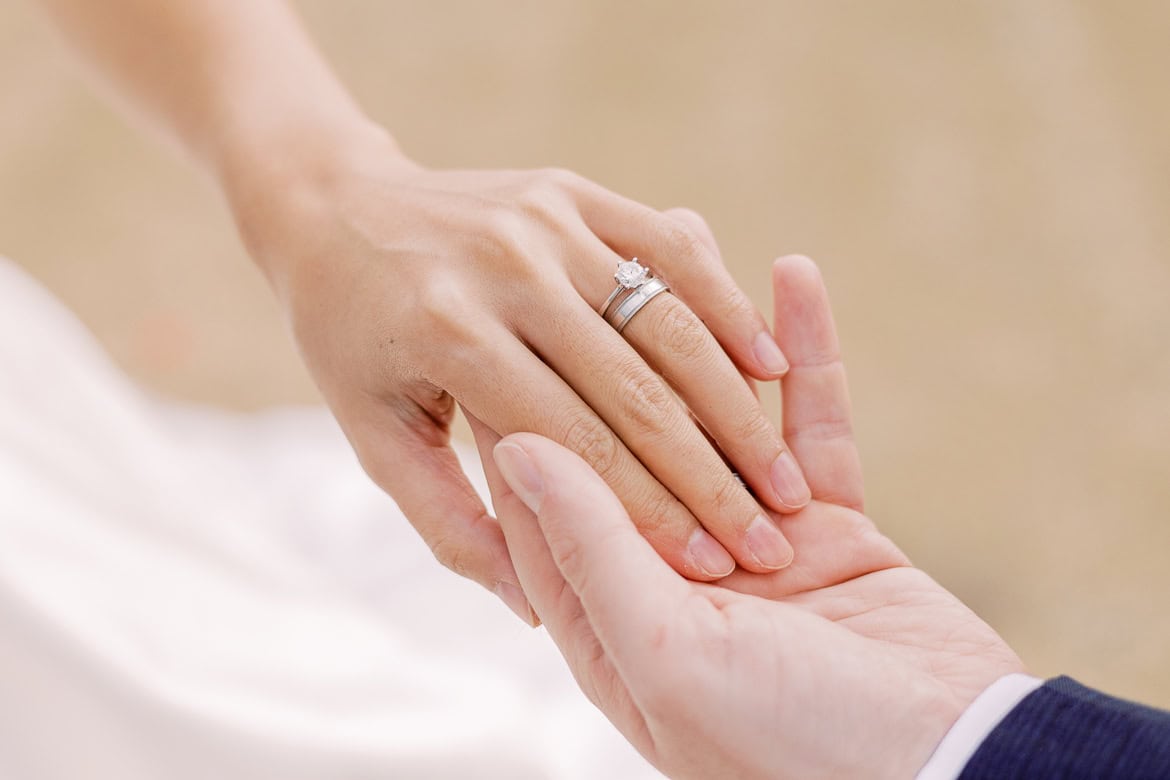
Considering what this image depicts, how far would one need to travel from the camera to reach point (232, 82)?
4.17ft

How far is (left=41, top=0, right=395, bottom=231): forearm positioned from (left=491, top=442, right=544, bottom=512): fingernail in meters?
0.49

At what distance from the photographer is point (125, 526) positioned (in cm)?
120

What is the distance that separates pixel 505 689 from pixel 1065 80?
2.36 meters

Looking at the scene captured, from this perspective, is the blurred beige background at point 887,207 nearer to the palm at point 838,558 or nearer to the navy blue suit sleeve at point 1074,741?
the palm at point 838,558

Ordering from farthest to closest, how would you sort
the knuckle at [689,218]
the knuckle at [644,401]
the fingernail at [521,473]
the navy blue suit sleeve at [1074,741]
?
the knuckle at [689,218] → the knuckle at [644,401] → the fingernail at [521,473] → the navy blue suit sleeve at [1074,741]

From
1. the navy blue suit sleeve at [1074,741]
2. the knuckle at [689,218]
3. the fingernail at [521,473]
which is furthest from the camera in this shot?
the knuckle at [689,218]

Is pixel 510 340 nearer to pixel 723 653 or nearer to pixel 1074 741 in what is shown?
pixel 723 653

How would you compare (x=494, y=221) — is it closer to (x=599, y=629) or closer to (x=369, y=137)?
(x=369, y=137)

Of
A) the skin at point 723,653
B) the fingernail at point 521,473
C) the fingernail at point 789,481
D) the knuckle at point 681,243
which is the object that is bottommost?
the skin at point 723,653

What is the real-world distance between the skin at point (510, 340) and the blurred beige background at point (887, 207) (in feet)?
4.20

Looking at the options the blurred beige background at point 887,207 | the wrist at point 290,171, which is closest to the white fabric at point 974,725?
the wrist at point 290,171

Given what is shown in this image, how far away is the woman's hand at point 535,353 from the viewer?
3.26 ft

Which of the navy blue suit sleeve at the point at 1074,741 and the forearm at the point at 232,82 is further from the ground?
the forearm at the point at 232,82

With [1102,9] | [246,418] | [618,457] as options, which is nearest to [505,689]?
[618,457]
